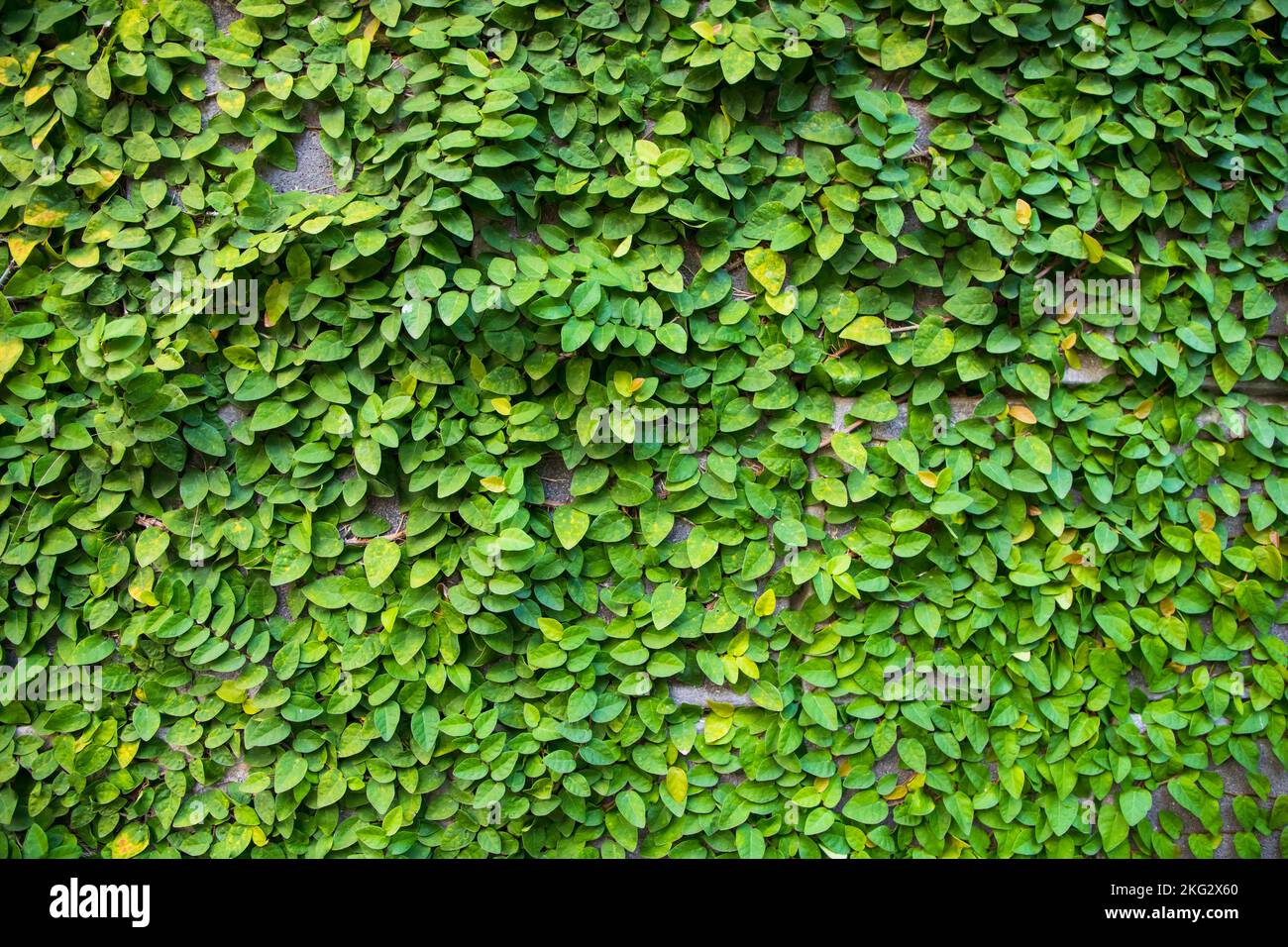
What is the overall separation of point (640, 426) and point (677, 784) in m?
0.90

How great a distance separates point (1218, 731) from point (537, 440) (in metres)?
1.91

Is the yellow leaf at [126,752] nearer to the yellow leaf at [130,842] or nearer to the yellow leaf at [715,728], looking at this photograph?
the yellow leaf at [130,842]

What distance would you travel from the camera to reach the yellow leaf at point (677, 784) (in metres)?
1.89

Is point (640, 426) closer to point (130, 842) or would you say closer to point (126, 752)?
point (126, 752)

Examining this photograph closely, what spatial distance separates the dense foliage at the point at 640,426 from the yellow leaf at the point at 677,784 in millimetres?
20

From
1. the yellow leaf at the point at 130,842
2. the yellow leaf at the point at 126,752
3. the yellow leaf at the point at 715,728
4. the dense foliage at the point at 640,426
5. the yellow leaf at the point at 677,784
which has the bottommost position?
the yellow leaf at the point at 130,842

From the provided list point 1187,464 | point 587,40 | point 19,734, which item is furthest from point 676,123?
point 19,734

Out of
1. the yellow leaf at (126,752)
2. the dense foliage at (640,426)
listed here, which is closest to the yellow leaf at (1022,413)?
the dense foliage at (640,426)

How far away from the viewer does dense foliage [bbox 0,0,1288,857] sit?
1.79 m

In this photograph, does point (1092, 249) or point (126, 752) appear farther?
point (126, 752)

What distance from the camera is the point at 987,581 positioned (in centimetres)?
189

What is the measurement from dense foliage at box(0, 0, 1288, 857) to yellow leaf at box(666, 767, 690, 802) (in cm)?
2

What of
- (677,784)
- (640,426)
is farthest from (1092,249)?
(677,784)

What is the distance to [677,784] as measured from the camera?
1890mm
